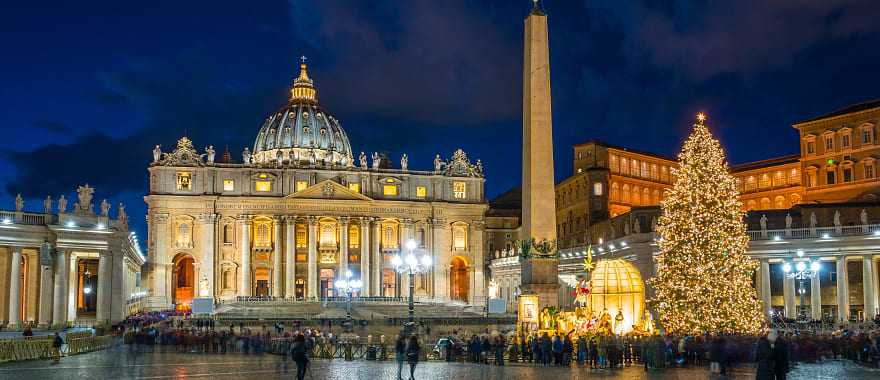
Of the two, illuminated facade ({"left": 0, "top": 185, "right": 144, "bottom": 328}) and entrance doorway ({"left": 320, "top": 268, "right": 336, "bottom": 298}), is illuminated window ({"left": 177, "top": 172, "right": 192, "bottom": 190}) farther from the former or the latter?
illuminated facade ({"left": 0, "top": 185, "right": 144, "bottom": 328})

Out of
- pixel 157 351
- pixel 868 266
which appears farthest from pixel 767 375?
pixel 868 266

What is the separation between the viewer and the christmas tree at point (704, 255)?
29.6 meters

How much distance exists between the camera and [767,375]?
50.2 ft

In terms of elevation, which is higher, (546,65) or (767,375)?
(546,65)

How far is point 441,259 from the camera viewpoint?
96.0 metres

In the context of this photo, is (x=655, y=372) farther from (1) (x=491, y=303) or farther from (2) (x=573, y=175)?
(2) (x=573, y=175)

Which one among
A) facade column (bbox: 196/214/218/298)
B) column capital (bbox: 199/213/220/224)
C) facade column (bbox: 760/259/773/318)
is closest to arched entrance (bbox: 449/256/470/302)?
facade column (bbox: 196/214/218/298)

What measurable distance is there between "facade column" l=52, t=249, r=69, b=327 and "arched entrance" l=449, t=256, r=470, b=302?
192 feet

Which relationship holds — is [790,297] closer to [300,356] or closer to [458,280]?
[300,356]

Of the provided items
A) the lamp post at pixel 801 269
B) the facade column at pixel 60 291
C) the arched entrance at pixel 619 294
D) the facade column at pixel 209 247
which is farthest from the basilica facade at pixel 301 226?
the arched entrance at pixel 619 294

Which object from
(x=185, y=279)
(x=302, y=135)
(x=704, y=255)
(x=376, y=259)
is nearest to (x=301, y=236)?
(x=376, y=259)

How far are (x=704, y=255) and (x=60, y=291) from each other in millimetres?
30495

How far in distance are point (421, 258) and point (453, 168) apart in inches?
402

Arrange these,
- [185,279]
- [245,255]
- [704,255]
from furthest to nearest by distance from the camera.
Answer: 1. [185,279]
2. [245,255]
3. [704,255]
